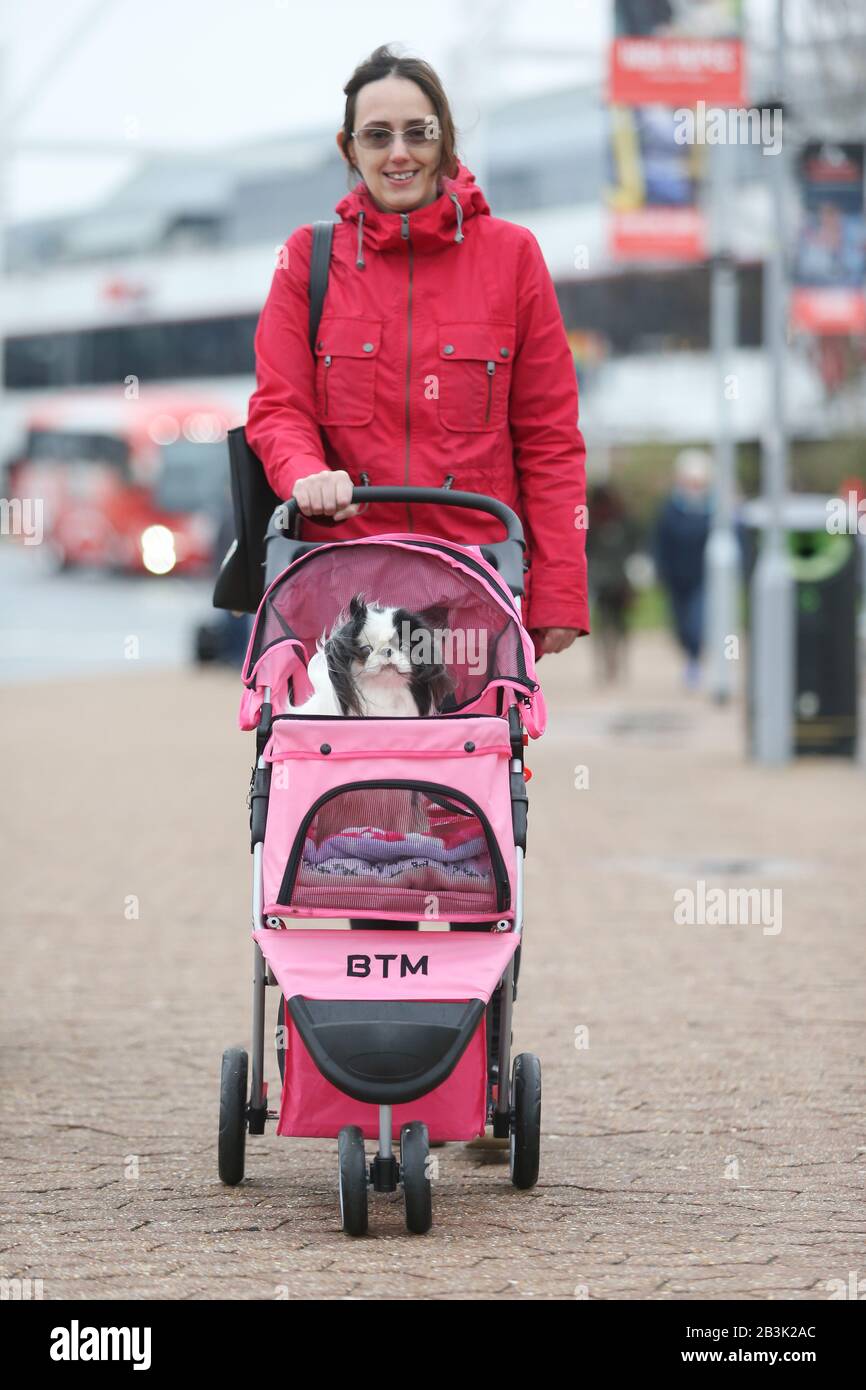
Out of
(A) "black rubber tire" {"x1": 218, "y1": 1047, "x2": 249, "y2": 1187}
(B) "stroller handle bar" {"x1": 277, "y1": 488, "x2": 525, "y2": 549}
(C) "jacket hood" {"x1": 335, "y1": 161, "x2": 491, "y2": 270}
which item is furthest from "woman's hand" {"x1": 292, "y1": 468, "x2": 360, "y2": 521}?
(A) "black rubber tire" {"x1": 218, "y1": 1047, "x2": 249, "y2": 1187}

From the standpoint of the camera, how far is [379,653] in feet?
14.8

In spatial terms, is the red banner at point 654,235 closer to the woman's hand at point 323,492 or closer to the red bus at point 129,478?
the woman's hand at point 323,492

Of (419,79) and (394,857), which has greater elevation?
(419,79)

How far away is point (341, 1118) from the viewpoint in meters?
4.56

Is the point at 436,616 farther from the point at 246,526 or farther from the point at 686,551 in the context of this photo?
the point at 686,551

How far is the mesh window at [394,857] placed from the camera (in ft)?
14.5

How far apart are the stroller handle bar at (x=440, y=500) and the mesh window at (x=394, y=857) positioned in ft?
2.00

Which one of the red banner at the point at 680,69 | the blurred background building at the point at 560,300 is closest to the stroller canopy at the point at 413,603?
the red banner at the point at 680,69

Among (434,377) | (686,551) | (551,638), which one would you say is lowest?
(551,638)

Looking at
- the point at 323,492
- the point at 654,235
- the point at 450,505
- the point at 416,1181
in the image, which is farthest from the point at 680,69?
the point at 416,1181

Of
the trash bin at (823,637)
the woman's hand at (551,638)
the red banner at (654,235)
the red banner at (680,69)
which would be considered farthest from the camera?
the red banner at (654,235)

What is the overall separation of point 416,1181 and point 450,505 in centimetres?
138

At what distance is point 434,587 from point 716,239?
17.1 metres
